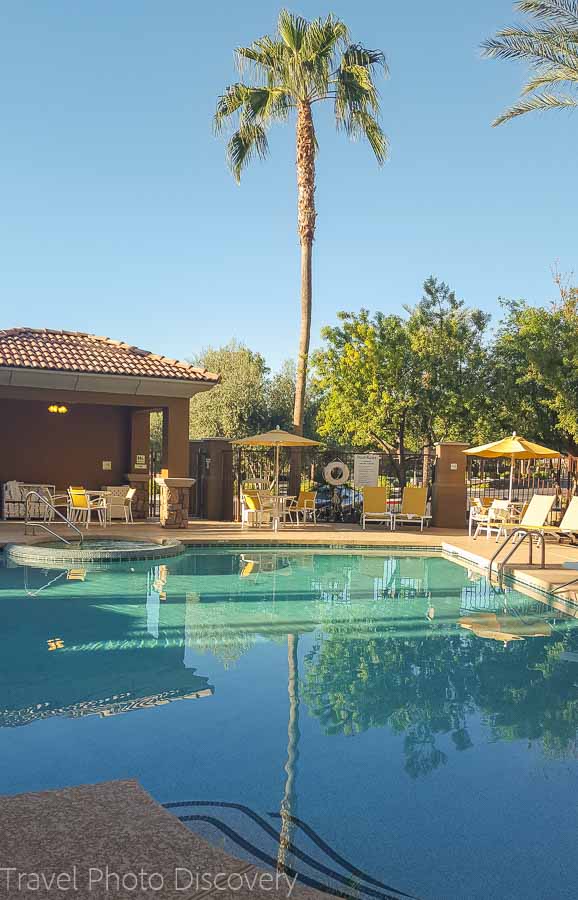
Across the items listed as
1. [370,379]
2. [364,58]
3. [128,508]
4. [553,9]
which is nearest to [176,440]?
[128,508]

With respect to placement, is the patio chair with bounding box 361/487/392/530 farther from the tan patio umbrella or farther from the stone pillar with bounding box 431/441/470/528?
the tan patio umbrella

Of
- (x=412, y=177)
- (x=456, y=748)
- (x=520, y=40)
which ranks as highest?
(x=412, y=177)

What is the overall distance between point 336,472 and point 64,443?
6.82 m

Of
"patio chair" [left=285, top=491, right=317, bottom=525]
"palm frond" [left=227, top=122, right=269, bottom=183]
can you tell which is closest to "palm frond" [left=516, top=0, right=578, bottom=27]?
"palm frond" [left=227, top=122, right=269, bottom=183]

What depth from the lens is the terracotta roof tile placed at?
17094mm

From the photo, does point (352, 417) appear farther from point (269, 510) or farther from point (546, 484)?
point (546, 484)

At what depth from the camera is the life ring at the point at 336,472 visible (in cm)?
1988

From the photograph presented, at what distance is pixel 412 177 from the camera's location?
26781 mm

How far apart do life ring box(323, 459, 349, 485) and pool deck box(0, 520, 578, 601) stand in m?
1.16

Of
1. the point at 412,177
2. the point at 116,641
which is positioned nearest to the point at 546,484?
the point at 412,177

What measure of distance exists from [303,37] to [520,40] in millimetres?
7516

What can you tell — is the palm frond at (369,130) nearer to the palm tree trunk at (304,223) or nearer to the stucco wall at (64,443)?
the palm tree trunk at (304,223)

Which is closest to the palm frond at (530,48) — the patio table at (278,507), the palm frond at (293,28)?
the palm frond at (293,28)

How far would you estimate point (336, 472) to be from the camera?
19922 mm
